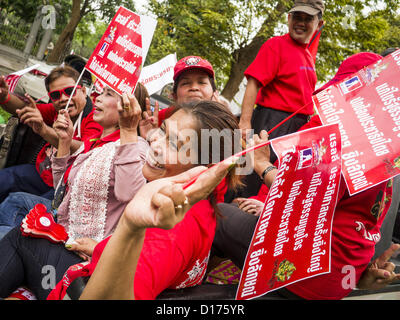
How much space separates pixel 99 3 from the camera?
1925 cm

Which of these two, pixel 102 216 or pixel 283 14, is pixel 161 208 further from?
pixel 283 14

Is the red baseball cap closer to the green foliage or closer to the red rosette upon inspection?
the red rosette

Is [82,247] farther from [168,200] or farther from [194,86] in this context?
[194,86]

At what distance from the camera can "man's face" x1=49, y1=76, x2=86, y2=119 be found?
10.9 feet

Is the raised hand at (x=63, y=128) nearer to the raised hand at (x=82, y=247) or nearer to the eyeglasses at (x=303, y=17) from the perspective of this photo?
the raised hand at (x=82, y=247)

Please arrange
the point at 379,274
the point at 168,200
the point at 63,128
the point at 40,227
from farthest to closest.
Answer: the point at 63,128 → the point at 40,227 → the point at 379,274 → the point at 168,200

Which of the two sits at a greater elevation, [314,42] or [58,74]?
[314,42]

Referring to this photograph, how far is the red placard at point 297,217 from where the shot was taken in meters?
1.41

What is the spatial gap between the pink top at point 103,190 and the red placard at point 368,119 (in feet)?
3.27

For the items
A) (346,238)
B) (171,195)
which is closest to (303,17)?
(346,238)

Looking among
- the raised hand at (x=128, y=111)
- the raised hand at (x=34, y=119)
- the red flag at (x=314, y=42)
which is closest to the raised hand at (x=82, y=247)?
the raised hand at (x=128, y=111)

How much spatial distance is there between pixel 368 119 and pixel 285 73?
1.53 m

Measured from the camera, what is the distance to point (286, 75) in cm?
298

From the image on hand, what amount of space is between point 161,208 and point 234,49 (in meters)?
10.7
